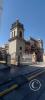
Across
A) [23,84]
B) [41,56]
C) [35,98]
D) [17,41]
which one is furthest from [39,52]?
[35,98]

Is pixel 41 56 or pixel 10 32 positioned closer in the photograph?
pixel 10 32

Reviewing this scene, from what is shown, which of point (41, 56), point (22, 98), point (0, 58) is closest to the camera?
point (22, 98)

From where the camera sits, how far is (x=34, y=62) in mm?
1831

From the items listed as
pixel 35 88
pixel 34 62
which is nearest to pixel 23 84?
pixel 35 88

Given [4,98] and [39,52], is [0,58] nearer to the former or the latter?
[39,52]

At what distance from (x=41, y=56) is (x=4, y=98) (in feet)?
3.11

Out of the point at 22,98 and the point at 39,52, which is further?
the point at 39,52

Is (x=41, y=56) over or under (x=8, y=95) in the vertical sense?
over

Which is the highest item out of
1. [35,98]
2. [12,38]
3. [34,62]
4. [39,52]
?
[12,38]

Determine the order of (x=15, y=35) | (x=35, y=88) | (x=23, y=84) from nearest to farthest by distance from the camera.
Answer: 1. (x=35, y=88)
2. (x=23, y=84)
3. (x=15, y=35)

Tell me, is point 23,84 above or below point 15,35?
below

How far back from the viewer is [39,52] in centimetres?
188

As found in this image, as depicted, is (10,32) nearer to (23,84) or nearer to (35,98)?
(23,84)

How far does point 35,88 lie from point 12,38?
60 cm
